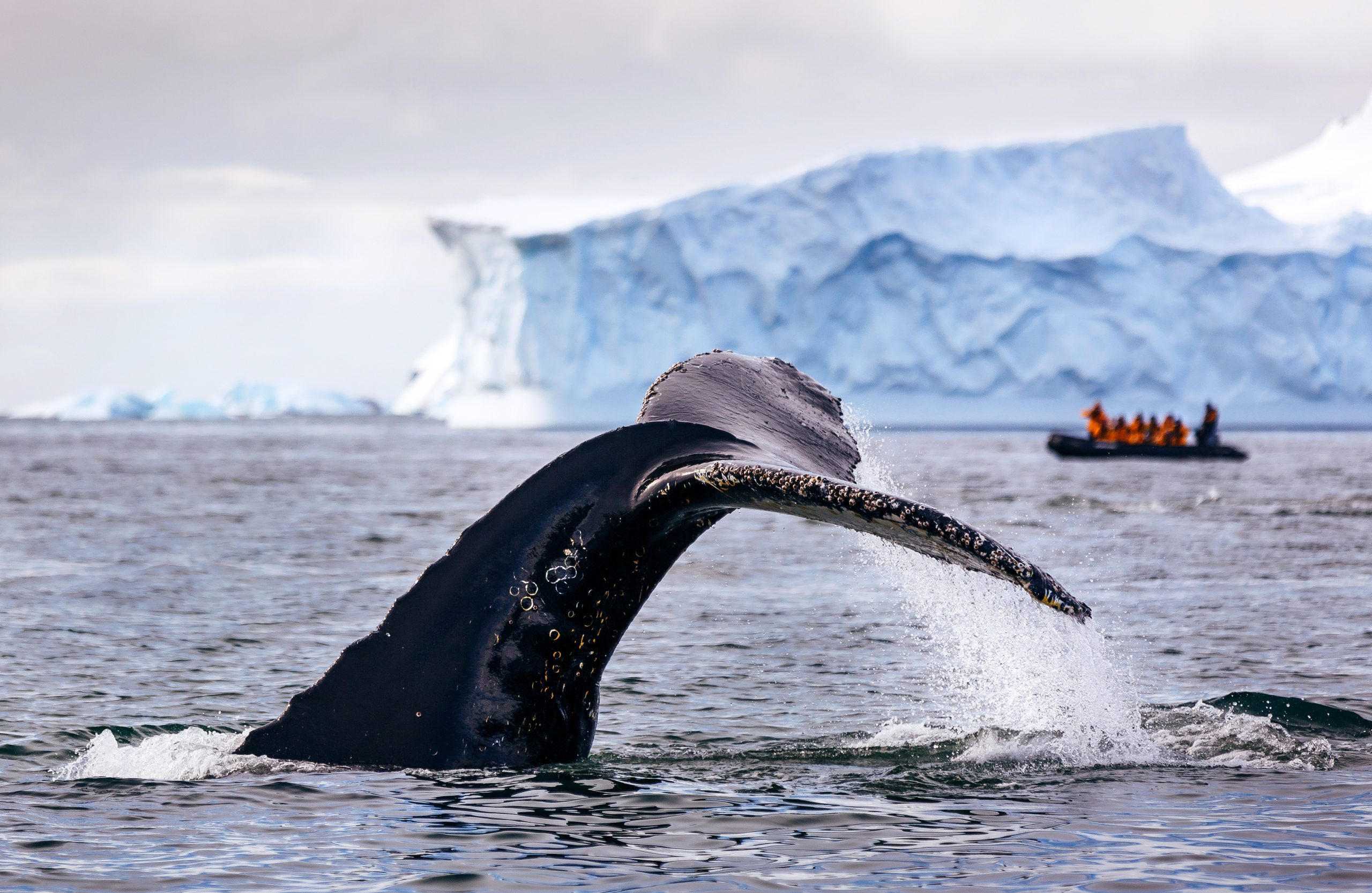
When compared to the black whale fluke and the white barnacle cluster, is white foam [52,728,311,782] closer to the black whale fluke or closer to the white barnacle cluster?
the black whale fluke

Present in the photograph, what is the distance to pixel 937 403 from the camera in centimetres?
5247

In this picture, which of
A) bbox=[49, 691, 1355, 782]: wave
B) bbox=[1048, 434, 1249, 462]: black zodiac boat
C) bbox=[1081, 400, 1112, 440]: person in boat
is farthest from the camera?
bbox=[1081, 400, 1112, 440]: person in boat

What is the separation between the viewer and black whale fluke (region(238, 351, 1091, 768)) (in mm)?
4156

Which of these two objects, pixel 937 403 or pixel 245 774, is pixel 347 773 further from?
pixel 937 403

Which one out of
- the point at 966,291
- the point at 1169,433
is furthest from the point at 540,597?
the point at 966,291

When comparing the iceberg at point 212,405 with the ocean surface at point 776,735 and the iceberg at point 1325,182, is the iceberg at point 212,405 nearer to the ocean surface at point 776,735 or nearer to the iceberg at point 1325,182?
the iceberg at point 1325,182

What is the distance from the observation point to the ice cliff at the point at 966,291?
4909cm

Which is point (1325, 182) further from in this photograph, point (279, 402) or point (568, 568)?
point (279, 402)

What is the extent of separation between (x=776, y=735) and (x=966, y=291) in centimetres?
4465

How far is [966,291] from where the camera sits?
4991 cm

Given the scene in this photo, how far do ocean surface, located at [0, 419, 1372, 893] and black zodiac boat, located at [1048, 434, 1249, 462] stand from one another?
20889mm

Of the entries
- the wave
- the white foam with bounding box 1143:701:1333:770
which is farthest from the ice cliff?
the wave

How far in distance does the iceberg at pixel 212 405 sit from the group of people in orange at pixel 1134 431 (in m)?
90.4

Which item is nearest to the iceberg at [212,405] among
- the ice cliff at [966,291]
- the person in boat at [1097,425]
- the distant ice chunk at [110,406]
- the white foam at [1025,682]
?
the distant ice chunk at [110,406]
